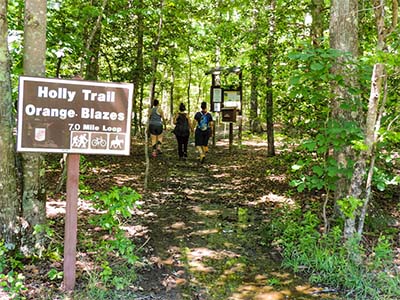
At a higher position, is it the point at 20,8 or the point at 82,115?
the point at 20,8

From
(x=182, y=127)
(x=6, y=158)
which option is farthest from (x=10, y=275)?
(x=182, y=127)

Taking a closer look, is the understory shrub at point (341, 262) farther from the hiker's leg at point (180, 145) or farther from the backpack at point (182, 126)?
the hiker's leg at point (180, 145)

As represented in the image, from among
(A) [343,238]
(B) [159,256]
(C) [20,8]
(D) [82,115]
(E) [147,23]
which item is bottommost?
(B) [159,256]

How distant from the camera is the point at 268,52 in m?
8.96

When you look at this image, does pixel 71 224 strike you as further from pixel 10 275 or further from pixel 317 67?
pixel 317 67

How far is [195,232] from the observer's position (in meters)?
6.00

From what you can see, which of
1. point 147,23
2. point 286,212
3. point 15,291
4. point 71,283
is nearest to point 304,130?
point 286,212

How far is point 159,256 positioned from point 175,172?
519 centimetres

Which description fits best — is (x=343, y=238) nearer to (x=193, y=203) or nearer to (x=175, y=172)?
(x=193, y=203)

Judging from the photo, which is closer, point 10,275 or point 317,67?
point 10,275

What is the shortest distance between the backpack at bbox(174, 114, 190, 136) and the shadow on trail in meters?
1.30

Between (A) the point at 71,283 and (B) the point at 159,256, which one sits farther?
(B) the point at 159,256

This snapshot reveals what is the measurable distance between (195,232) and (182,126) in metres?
5.96

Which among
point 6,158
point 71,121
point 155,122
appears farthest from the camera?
point 155,122
